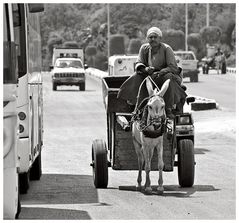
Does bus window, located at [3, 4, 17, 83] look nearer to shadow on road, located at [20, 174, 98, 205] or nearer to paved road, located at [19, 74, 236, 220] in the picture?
paved road, located at [19, 74, 236, 220]

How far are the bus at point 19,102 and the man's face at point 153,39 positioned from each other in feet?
5.10

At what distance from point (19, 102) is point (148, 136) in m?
1.80

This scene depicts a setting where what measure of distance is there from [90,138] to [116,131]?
10216 millimetres

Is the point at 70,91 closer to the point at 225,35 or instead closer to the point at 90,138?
the point at 90,138

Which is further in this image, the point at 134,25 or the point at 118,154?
the point at 134,25

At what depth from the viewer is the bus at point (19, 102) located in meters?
10.1

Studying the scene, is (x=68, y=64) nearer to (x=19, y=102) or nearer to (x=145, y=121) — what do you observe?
(x=145, y=121)

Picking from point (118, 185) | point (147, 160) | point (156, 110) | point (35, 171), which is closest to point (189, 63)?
point (35, 171)

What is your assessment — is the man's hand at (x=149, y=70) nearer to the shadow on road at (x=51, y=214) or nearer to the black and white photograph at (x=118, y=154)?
the black and white photograph at (x=118, y=154)

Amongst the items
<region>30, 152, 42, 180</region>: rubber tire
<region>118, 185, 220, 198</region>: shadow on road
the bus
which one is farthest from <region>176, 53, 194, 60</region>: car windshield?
<region>118, 185, 220, 198</region>: shadow on road

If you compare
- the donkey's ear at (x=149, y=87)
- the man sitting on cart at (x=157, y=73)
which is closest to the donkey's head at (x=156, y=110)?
the donkey's ear at (x=149, y=87)

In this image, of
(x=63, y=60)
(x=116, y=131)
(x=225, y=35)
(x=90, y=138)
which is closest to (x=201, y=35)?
(x=225, y=35)

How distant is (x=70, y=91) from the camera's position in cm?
5172

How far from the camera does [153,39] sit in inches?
558
